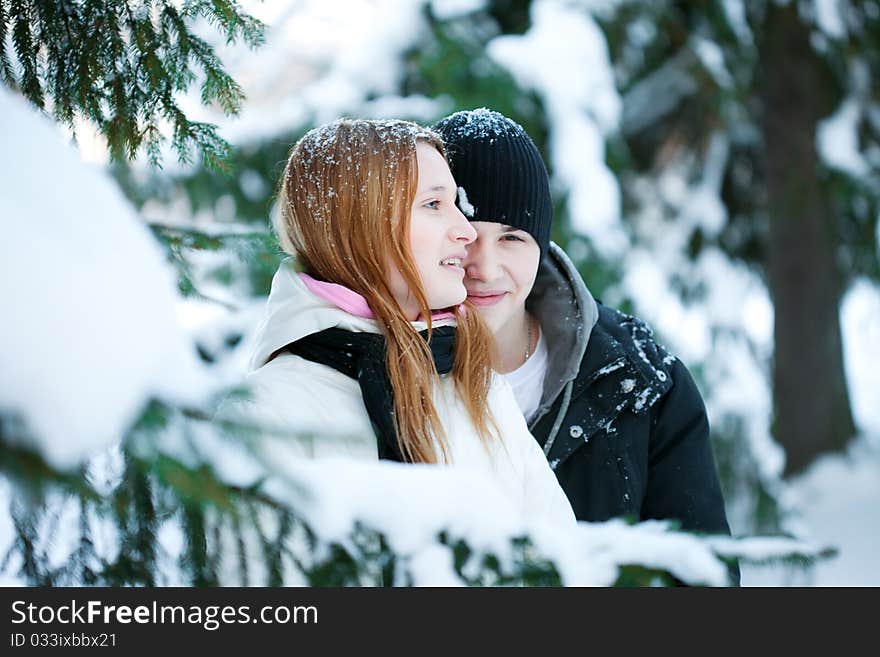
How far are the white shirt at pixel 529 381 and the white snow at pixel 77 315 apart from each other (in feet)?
4.88

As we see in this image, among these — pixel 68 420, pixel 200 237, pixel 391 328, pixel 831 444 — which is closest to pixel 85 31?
pixel 200 237

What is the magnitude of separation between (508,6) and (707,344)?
2.61 metres

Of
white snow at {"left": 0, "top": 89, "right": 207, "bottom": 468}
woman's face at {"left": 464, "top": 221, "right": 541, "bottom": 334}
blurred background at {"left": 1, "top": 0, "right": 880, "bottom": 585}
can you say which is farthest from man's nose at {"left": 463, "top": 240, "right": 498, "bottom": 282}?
white snow at {"left": 0, "top": 89, "right": 207, "bottom": 468}

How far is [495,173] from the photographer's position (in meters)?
2.38

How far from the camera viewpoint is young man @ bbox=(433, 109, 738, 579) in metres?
2.31

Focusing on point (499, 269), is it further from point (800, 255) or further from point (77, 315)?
point (800, 255)

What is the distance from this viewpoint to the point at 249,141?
469cm

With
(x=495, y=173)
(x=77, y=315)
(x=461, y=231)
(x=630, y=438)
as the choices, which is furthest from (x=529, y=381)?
(x=77, y=315)

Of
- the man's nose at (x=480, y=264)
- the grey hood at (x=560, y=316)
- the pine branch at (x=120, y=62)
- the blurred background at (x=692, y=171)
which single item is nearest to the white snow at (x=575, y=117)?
the blurred background at (x=692, y=171)

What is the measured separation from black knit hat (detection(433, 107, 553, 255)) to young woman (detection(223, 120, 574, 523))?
0.39m

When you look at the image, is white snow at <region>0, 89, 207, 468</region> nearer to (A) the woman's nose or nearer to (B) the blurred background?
(A) the woman's nose

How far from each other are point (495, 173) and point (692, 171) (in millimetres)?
4790

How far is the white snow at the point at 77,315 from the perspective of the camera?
860 mm
